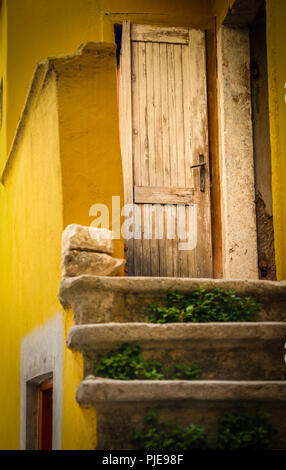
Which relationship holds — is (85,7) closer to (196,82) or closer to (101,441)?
(196,82)

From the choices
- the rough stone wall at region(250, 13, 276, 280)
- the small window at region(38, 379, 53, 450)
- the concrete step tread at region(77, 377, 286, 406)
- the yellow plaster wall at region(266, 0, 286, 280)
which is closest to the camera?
the concrete step tread at region(77, 377, 286, 406)

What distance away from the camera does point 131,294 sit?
330cm

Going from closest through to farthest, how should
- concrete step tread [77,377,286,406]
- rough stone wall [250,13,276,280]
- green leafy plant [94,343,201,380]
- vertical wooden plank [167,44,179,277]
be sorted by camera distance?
concrete step tread [77,377,286,406]
green leafy plant [94,343,201,380]
rough stone wall [250,13,276,280]
vertical wooden plank [167,44,179,277]

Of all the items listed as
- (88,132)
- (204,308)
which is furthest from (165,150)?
(204,308)

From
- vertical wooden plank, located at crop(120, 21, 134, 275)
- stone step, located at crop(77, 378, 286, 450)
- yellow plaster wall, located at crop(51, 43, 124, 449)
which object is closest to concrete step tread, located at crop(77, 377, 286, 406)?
stone step, located at crop(77, 378, 286, 450)

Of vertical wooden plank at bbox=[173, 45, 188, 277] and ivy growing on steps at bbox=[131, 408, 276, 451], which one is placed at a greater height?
vertical wooden plank at bbox=[173, 45, 188, 277]

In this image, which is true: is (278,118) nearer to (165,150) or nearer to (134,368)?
(165,150)

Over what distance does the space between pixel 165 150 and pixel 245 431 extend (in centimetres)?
337

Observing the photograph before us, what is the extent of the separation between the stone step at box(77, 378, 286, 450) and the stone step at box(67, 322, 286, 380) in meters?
0.18

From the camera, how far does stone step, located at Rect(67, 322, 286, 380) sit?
304cm

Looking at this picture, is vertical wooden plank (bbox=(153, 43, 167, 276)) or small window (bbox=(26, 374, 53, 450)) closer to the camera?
small window (bbox=(26, 374, 53, 450))

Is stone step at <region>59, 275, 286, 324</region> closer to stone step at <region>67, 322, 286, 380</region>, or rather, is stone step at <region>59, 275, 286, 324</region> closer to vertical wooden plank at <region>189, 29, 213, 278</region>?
stone step at <region>67, 322, 286, 380</region>

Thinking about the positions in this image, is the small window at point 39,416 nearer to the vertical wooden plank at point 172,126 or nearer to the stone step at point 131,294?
the stone step at point 131,294

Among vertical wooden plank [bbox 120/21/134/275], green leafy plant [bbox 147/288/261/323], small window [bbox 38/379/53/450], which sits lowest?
small window [bbox 38/379/53/450]
